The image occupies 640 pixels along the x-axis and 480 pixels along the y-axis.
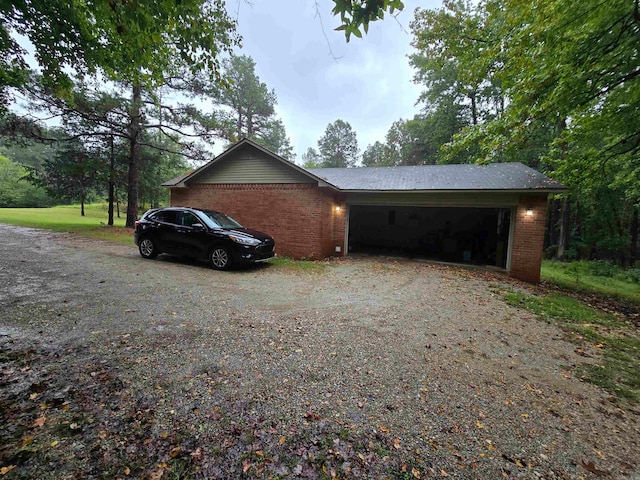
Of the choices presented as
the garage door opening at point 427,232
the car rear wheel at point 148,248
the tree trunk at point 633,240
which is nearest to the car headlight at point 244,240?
the car rear wheel at point 148,248

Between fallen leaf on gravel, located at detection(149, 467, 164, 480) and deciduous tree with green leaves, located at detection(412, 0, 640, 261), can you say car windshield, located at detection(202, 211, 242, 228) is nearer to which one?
fallen leaf on gravel, located at detection(149, 467, 164, 480)

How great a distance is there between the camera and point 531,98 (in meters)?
7.31

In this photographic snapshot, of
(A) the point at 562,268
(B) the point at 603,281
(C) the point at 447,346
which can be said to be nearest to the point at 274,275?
(C) the point at 447,346

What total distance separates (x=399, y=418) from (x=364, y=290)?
4021 millimetres

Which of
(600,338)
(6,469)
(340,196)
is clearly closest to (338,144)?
(340,196)

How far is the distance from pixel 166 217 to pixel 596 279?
16.6 meters

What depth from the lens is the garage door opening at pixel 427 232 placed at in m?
13.4

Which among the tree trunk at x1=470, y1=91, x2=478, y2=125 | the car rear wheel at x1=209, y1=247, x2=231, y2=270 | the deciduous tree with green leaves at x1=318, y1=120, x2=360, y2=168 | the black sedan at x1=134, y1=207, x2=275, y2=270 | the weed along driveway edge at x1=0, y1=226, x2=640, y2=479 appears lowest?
the weed along driveway edge at x1=0, y1=226, x2=640, y2=479

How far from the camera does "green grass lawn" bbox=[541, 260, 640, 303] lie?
8.53 m

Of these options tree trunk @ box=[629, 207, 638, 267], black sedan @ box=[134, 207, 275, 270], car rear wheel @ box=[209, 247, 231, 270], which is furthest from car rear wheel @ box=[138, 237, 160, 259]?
tree trunk @ box=[629, 207, 638, 267]

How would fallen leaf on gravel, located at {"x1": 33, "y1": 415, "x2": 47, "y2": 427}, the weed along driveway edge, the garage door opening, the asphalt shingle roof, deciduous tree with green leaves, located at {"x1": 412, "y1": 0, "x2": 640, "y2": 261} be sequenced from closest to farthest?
the weed along driveway edge → fallen leaf on gravel, located at {"x1": 33, "y1": 415, "x2": 47, "y2": 427} → deciduous tree with green leaves, located at {"x1": 412, "y1": 0, "x2": 640, "y2": 261} → the asphalt shingle roof → the garage door opening

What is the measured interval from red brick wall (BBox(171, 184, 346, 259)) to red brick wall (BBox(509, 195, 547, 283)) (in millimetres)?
6139

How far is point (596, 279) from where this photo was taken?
10.9 meters

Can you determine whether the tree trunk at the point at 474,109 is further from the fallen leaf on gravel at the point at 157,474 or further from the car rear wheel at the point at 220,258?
the fallen leaf on gravel at the point at 157,474
